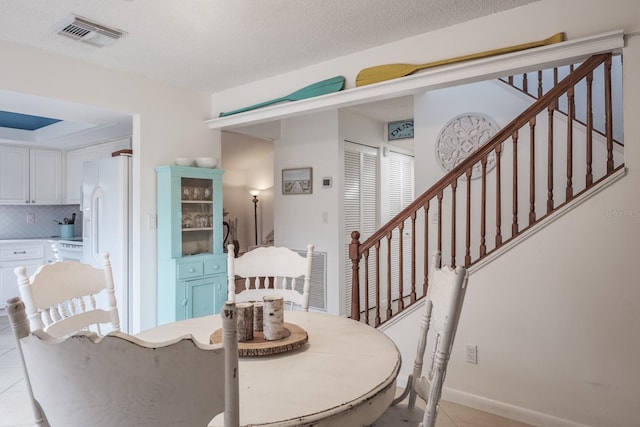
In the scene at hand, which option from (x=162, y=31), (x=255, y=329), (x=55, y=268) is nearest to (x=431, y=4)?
(x=162, y=31)

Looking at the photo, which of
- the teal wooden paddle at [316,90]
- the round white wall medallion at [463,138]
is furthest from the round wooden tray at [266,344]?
the round white wall medallion at [463,138]

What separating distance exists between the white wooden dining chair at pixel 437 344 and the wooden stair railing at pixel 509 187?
3.28ft

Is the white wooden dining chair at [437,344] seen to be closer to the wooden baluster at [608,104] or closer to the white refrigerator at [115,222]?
the wooden baluster at [608,104]

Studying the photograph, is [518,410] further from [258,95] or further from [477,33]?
[258,95]

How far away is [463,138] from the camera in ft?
13.1

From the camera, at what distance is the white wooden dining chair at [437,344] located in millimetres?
1153

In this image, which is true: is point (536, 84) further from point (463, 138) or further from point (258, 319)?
point (258, 319)

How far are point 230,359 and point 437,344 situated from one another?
814 mm

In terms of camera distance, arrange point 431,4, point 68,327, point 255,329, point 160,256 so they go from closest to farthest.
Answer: point 255,329
point 68,327
point 431,4
point 160,256

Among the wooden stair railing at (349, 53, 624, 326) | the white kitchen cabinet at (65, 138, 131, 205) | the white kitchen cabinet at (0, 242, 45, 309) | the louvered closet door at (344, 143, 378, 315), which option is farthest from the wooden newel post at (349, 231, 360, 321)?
the white kitchen cabinet at (0, 242, 45, 309)

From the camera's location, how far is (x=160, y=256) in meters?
3.64

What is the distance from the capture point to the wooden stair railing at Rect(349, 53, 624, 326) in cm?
240

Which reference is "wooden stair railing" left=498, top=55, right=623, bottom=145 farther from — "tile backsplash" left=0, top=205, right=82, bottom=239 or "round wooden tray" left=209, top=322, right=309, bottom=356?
"tile backsplash" left=0, top=205, right=82, bottom=239

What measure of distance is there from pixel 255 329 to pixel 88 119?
3230 mm
